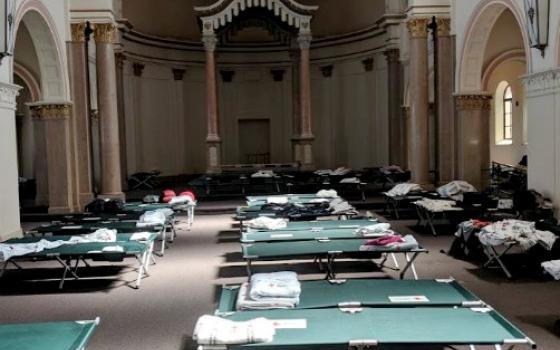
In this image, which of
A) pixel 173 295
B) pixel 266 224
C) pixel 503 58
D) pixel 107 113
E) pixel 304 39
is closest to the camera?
pixel 173 295

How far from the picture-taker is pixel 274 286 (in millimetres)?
5766

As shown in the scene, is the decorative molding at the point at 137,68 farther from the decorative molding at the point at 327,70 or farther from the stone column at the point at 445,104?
the stone column at the point at 445,104

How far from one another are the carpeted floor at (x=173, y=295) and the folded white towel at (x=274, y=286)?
0.85 metres

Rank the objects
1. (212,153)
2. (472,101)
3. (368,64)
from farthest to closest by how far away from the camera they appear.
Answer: (368,64) → (212,153) → (472,101)

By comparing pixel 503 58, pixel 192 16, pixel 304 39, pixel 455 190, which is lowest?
pixel 455 190

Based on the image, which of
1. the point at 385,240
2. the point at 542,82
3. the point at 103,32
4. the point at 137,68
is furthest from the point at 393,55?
the point at 385,240

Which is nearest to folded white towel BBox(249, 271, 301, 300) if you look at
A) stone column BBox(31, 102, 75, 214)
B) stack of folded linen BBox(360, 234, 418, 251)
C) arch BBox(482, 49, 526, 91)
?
stack of folded linen BBox(360, 234, 418, 251)

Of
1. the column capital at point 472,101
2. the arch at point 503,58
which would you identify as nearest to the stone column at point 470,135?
the column capital at point 472,101

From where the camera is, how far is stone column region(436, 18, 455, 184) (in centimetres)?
1619

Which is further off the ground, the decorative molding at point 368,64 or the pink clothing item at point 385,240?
the decorative molding at point 368,64

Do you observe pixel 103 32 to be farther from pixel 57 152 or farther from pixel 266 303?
pixel 266 303

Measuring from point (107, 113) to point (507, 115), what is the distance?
1403 centimetres

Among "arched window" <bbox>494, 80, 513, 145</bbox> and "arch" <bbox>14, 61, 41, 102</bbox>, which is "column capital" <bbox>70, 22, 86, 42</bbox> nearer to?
"arch" <bbox>14, 61, 41, 102</bbox>

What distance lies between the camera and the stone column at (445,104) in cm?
1619
